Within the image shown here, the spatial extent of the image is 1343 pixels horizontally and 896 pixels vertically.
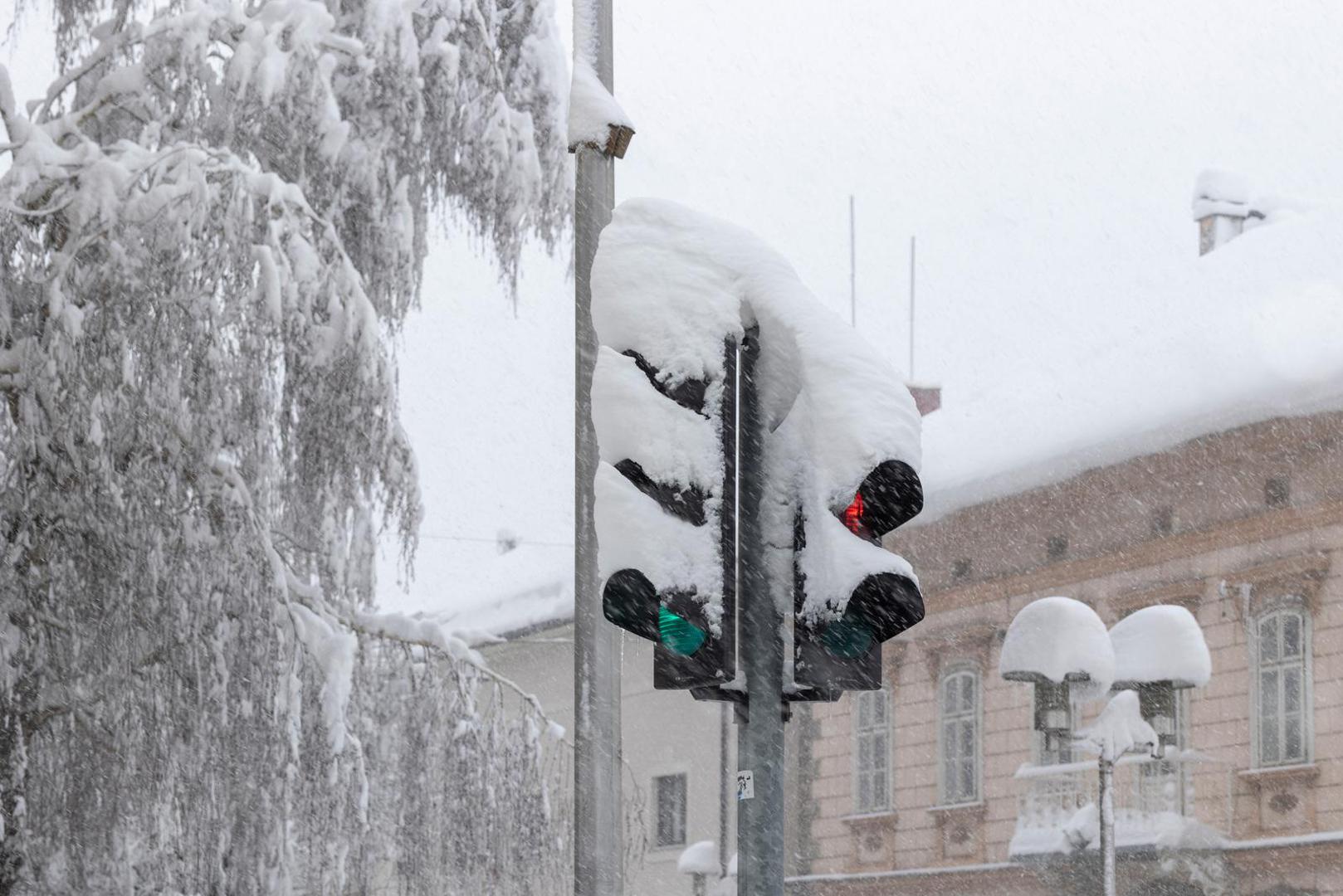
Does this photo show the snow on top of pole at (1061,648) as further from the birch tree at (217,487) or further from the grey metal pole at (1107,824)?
the birch tree at (217,487)

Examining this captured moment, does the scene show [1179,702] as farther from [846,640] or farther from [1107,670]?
[846,640]

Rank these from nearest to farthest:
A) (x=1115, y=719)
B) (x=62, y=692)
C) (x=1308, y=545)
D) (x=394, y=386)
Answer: (x=62, y=692) → (x=394, y=386) → (x=1115, y=719) → (x=1308, y=545)

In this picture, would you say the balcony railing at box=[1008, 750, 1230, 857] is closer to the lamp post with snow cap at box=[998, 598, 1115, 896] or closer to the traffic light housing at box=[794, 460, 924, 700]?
the lamp post with snow cap at box=[998, 598, 1115, 896]

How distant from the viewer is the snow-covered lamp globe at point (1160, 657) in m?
12.9

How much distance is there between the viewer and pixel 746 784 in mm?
4750

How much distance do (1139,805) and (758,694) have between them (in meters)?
16.6

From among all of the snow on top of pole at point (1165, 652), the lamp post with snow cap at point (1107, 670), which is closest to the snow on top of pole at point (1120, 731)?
the lamp post with snow cap at point (1107, 670)

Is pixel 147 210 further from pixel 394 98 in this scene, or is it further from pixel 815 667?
pixel 815 667

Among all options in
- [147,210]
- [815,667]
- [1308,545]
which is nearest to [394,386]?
[147,210]

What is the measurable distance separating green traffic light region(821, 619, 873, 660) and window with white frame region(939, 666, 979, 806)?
66.1 feet

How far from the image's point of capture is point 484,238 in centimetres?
1152

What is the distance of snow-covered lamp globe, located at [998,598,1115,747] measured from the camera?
486 inches

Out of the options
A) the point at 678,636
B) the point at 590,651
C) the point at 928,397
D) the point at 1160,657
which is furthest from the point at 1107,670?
Result: the point at 928,397

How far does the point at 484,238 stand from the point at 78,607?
3597 millimetres
